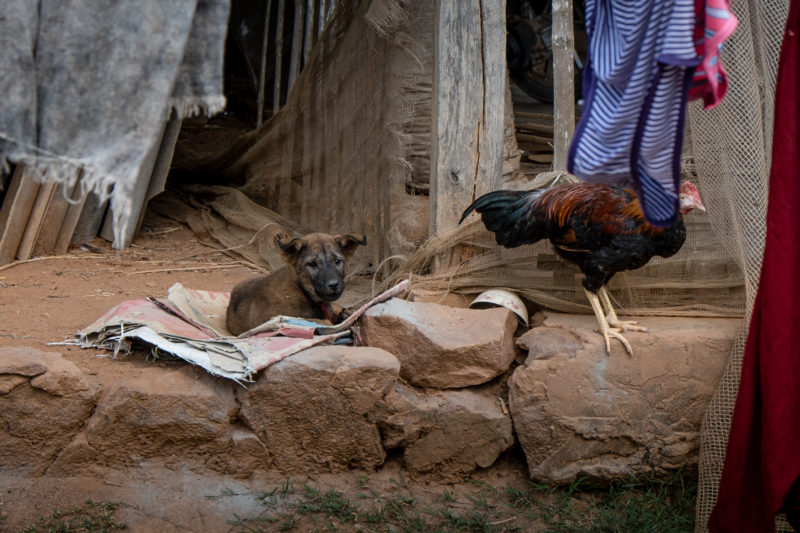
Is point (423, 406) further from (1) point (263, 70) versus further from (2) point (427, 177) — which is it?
(1) point (263, 70)

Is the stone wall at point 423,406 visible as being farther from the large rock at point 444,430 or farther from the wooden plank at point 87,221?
the wooden plank at point 87,221

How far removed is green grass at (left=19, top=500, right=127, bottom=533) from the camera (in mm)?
3617

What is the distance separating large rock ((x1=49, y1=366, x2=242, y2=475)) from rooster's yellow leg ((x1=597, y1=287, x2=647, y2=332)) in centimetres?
224

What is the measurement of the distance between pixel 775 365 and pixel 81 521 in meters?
3.24

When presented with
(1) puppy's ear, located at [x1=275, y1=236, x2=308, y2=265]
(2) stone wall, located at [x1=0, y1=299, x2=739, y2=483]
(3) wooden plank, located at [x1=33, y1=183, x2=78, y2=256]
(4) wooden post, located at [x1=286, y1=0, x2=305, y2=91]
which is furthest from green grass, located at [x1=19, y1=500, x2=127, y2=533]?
(4) wooden post, located at [x1=286, y1=0, x2=305, y2=91]

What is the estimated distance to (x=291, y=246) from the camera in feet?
16.8

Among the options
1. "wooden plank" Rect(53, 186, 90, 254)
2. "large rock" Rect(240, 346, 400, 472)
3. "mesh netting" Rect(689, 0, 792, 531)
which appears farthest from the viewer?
"wooden plank" Rect(53, 186, 90, 254)

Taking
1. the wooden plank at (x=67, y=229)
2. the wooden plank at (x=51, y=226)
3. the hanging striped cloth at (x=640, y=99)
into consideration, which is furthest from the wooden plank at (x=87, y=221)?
the hanging striped cloth at (x=640, y=99)

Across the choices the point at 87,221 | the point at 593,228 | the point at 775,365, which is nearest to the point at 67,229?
the point at 87,221

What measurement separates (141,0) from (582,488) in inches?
141

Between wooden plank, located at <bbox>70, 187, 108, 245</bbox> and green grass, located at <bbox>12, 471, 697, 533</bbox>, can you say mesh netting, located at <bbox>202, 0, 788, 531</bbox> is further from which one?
wooden plank, located at <bbox>70, 187, 108, 245</bbox>

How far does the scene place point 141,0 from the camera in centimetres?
198

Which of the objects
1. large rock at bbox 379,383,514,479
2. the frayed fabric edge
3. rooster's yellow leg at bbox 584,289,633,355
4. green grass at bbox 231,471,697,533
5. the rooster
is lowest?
green grass at bbox 231,471,697,533

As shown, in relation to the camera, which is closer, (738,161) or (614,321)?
(738,161)
